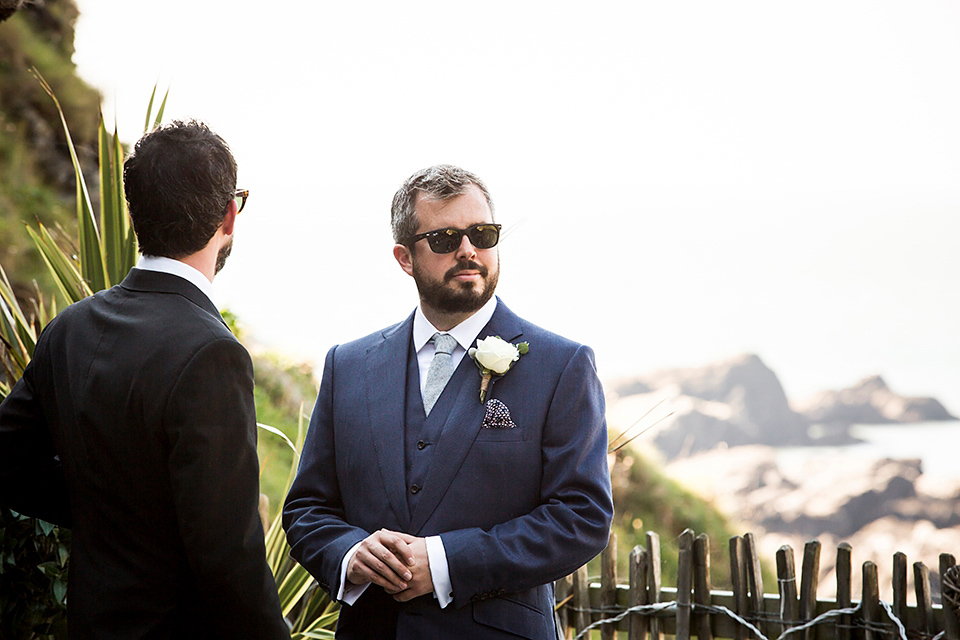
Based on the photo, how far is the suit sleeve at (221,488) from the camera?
152cm

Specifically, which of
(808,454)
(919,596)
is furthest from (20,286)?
(808,454)

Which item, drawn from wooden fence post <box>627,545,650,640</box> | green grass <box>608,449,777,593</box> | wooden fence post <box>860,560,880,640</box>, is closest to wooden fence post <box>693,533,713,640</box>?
wooden fence post <box>627,545,650,640</box>

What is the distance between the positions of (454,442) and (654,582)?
204 centimetres

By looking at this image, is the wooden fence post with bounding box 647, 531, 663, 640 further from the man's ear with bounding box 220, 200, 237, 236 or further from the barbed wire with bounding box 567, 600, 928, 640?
the man's ear with bounding box 220, 200, 237, 236

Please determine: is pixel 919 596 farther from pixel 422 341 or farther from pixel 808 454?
pixel 808 454

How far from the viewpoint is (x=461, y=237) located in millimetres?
2244

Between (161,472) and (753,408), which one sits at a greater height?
(161,472)

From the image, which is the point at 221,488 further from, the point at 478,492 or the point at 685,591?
the point at 685,591

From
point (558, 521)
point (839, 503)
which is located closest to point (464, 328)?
point (558, 521)

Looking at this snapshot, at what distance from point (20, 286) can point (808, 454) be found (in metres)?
15.6

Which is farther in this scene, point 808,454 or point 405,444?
point 808,454

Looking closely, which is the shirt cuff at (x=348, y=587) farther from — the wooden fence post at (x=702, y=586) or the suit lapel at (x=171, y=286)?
the wooden fence post at (x=702, y=586)

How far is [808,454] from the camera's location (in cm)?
1762

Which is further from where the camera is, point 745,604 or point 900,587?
point 745,604
